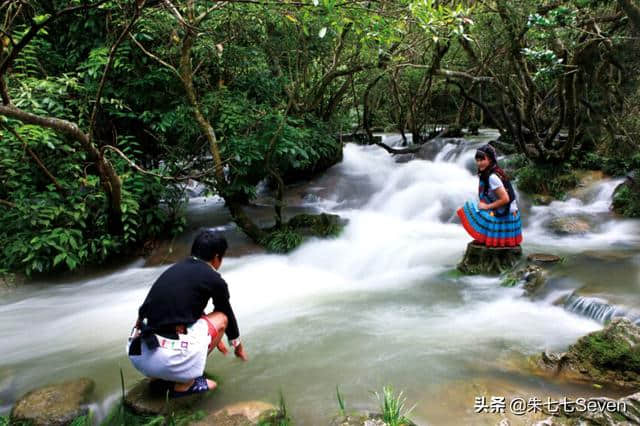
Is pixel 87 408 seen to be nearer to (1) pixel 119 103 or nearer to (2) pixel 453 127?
(1) pixel 119 103

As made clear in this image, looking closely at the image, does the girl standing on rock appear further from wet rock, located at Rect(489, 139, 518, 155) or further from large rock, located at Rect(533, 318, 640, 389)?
wet rock, located at Rect(489, 139, 518, 155)

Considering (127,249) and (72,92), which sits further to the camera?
(127,249)

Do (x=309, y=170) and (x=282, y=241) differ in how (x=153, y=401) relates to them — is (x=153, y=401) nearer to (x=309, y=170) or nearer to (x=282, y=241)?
(x=282, y=241)

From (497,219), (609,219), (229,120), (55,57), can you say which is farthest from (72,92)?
(609,219)

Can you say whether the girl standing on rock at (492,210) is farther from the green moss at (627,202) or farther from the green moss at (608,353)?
the green moss at (627,202)

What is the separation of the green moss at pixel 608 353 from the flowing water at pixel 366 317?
13.5 inches

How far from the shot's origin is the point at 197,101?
7.71 meters

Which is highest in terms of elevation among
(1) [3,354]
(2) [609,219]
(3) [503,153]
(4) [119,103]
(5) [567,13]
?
(5) [567,13]

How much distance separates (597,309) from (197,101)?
6.85 m

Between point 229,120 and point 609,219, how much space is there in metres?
8.04

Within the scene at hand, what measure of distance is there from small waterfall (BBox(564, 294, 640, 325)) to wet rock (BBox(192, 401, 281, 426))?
12.8ft

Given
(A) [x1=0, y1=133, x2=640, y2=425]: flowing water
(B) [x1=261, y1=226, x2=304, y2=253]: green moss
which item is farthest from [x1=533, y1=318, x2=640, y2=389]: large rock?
(B) [x1=261, y1=226, x2=304, y2=253]: green moss

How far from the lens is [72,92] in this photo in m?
8.01

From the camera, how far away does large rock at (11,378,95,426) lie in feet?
11.4
